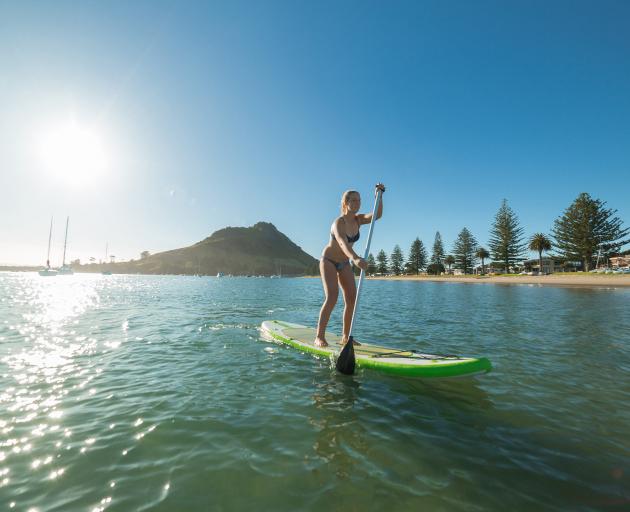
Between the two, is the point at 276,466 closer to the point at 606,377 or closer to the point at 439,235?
the point at 606,377

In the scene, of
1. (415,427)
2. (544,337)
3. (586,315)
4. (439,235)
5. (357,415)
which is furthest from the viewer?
(439,235)

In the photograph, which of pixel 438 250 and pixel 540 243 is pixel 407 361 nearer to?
pixel 540 243

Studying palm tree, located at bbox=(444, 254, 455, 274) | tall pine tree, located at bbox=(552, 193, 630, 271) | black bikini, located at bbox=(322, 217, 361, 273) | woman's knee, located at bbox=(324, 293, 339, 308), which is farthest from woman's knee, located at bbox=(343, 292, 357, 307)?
palm tree, located at bbox=(444, 254, 455, 274)

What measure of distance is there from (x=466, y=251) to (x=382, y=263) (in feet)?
147

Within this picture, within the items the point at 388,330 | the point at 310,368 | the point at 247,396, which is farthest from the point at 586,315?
the point at 247,396

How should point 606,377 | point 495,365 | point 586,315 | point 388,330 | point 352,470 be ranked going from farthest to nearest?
point 586,315, point 388,330, point 495,365, point 606,377, point 352,470

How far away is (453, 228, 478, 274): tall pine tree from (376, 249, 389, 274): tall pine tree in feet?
133

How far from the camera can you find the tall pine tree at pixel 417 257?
112500mm

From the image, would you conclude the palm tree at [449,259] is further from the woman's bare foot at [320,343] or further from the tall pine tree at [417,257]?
the woman's bare foot at [320,343]

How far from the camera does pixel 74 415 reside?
3818 millimetres

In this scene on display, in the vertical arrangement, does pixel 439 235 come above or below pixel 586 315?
above

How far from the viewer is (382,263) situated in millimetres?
134500

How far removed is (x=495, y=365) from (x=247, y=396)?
16.7 feet

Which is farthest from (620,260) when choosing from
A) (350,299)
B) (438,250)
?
(350,299)
